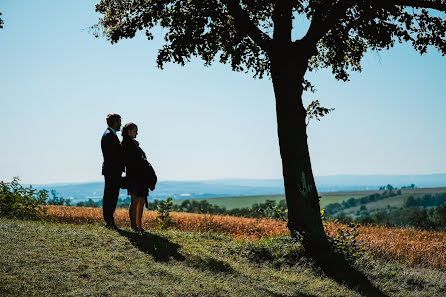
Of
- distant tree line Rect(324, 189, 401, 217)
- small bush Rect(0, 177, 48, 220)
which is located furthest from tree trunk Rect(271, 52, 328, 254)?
distant tree line Rect(324, 189, 401, 217)

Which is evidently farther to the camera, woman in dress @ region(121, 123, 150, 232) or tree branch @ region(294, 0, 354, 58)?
tree branch @ region(294, 0, 354, 58)

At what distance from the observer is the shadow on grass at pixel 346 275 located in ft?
27.9

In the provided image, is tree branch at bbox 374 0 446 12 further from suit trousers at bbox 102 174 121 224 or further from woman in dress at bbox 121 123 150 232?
suit trousers at bbox 102 174 121 224

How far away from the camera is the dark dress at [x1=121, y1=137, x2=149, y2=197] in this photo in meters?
10.6

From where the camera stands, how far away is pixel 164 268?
7.97m

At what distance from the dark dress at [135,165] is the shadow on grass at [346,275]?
463cm

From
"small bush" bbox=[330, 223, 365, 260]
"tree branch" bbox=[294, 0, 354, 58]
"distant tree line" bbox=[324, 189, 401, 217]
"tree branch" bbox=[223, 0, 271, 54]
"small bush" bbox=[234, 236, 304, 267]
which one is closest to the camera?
"small bush" bbox=[234, 236, 304, 267]

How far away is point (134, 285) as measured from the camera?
6953 millimetres

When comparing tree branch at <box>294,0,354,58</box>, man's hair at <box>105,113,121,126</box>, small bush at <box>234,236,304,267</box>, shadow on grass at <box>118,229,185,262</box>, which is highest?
tree branch at <box>294,0,354,58</box>

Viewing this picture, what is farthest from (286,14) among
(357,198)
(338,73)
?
(357,198)

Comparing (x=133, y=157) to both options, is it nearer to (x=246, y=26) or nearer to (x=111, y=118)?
(x=111, y=118)

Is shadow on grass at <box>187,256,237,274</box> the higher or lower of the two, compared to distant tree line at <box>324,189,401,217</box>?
higher

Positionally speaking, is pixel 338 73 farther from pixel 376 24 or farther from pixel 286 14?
pixel 286 14

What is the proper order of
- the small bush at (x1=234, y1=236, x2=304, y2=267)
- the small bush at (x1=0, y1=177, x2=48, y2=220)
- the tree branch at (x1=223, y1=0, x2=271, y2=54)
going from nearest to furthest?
the small bush at (x1=234, y1=236, x2=304, y2=267), the tree branch at (x1=223, y1=0, x2=271, y2=54), the small bush at (x1=0, y1=177, x2=48, y2=220)
